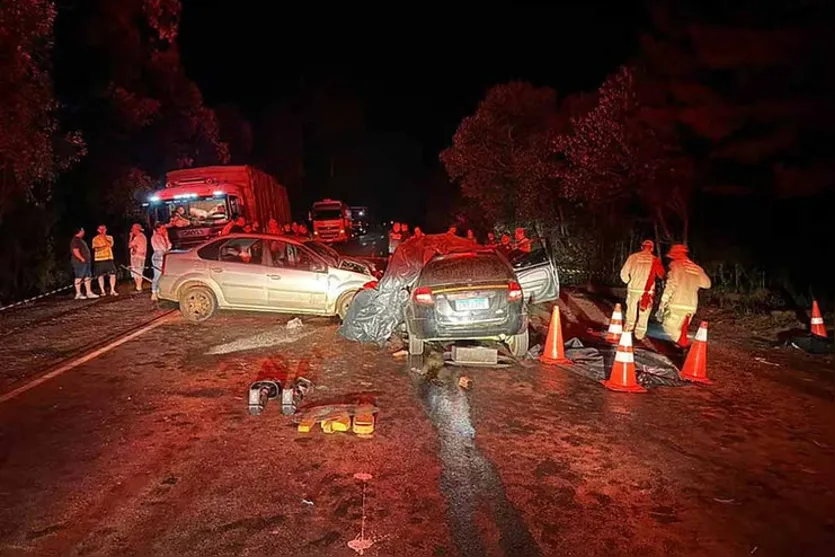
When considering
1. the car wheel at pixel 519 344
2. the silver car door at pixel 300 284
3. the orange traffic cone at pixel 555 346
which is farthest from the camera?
the silver car door at pixel 300 284

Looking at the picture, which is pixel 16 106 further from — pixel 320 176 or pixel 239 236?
pixel 320 176

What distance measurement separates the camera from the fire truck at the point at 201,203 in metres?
20.1

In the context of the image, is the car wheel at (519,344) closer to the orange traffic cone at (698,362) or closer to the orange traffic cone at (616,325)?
the orange traffic cone at (616,325)

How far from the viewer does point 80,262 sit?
16750 millimetres

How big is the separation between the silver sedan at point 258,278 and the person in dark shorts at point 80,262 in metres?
3.44

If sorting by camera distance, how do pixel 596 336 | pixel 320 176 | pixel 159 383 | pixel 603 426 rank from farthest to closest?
pixel 320 176, pixel 596 336, pixel 159 383, pixel 603 426

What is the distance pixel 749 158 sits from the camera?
15664 mm

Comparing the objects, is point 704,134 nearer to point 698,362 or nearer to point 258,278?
point 698,362

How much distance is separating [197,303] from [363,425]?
7613mm

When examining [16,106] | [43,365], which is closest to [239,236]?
[43,365]

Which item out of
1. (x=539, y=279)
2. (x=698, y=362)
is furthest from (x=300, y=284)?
(x=698, y=362)

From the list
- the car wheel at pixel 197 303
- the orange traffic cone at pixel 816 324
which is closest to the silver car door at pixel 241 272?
the car wheel at pixel 197 303

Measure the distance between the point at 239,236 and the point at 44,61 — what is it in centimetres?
712

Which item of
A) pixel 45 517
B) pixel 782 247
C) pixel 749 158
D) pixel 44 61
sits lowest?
pixel 45 517
